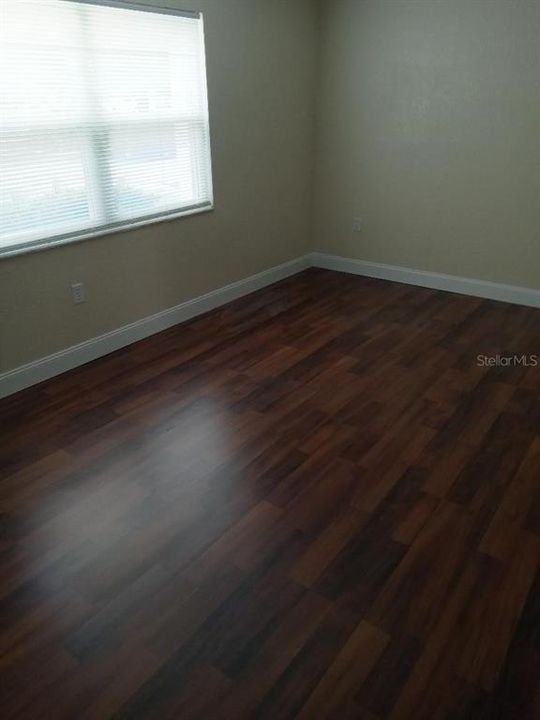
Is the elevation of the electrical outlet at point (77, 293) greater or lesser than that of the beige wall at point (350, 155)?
lesser

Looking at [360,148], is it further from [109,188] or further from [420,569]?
[420,569]

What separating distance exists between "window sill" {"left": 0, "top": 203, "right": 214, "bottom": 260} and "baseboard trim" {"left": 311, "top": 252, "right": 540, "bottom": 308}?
1.59 metres

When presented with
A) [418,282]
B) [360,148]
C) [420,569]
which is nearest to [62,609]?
[420,569]

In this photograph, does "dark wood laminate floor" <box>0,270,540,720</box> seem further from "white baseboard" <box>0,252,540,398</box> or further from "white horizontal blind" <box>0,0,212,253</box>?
"white horizontal blind" <box>0,0,212,253</box>

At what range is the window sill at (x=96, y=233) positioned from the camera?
2.88 metres

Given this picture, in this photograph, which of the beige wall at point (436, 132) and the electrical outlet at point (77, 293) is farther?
the beige wall at point (436, 132)

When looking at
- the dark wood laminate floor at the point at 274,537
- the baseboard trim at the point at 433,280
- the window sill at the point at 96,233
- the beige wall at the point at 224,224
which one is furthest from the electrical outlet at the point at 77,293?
the baseboard trim at the point at 433,280

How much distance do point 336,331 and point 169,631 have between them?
8.37ft

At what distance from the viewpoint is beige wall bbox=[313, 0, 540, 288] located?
12.6ft

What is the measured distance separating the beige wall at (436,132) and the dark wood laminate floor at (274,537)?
4.10 ft

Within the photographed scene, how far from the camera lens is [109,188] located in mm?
3262

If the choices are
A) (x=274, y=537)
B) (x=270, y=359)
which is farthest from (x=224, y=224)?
(x=274, y=537)

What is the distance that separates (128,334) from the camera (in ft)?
12.0

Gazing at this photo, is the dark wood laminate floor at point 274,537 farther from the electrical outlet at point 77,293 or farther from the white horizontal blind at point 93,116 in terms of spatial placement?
the white horizontal blind at point 93,116
